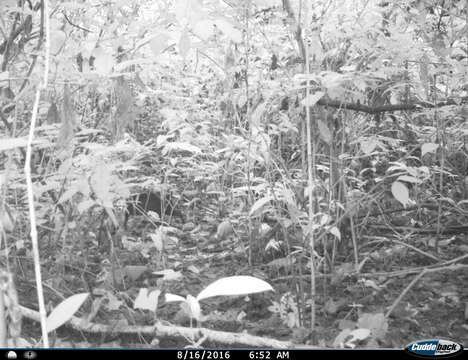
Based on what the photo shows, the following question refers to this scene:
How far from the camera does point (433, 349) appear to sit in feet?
3.02

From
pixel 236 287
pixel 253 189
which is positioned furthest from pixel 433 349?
pixel 253 189

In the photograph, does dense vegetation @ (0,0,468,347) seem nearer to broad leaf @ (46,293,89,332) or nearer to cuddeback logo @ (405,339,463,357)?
cuddeback logo @ (405,339,463,357)

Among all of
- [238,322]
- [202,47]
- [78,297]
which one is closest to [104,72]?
[202,47]

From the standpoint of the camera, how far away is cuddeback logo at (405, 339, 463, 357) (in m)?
0.91

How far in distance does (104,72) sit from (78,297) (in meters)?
0.74

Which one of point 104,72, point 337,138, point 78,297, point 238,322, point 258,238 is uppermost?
point 104,72

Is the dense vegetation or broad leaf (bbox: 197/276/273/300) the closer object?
broad leaf (bbox: 197/276/273/300)

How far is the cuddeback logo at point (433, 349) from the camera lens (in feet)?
2.99

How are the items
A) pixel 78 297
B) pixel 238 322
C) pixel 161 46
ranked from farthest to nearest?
pixel 238 322, pixel 161 46, pixel 78 297

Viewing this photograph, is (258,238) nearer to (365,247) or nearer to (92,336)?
(365,247)

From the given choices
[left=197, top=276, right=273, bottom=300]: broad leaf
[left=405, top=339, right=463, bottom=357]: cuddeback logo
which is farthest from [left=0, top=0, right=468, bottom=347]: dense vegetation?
[left=197, top=276, right=273, bottom=300]: broad leaf

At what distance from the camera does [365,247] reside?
2041 mm

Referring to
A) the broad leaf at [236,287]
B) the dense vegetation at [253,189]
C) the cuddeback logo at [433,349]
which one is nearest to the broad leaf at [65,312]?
the broad leaf at [236,287]

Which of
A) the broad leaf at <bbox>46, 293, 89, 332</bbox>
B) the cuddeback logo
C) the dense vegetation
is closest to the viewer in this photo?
the broad leaf at <bbox>46, 293, 89, 332</bbox>
